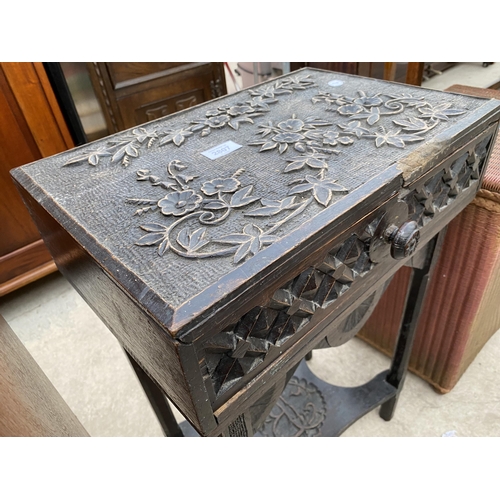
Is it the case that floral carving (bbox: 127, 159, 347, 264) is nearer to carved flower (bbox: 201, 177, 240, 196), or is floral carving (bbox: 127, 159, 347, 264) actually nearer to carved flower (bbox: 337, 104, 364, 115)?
carved flower (bbox: 201, 177, 240, 196)

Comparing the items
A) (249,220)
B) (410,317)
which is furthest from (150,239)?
(410,317)

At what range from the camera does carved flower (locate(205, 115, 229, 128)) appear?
802 millimetres

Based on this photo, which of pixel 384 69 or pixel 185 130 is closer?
pixel 185 130

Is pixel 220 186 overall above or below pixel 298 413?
above

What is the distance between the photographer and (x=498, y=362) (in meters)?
1.33

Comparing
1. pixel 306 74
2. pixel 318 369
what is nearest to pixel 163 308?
pixel 306 74

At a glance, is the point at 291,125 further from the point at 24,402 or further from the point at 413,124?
the point at 24,402

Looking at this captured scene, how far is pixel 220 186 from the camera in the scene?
1.99 ft

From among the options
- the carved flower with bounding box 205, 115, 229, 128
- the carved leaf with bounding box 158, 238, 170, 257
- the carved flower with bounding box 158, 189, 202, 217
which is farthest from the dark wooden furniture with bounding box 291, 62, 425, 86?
the carved leaf with bounding box 158, 238, 170, 257

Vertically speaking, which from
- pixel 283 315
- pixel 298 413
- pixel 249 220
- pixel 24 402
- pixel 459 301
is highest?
pixel 249 220

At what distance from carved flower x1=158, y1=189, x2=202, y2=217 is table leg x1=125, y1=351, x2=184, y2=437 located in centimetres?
41

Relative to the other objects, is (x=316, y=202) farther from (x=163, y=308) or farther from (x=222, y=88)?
(x=222, y=88)

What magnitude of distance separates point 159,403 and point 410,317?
0.64m

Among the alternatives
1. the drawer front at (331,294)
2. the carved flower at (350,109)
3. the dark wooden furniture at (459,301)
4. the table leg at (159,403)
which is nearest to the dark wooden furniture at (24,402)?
the table leg at (159,403)
